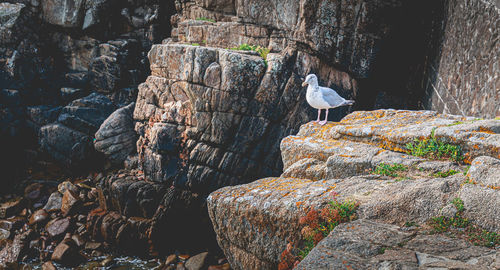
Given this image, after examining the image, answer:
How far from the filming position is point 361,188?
190 inches

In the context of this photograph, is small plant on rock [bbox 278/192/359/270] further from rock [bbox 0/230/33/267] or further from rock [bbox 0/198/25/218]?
rock [bbox 0/198/25/218]

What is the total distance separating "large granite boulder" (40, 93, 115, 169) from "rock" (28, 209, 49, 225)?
15.5 ft

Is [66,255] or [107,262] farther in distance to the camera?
[66,255]

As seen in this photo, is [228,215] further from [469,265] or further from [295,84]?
[295,84]

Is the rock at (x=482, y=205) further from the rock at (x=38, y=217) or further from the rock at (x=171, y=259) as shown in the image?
the rock at (x=38, y=217)

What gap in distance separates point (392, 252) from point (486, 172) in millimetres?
2038

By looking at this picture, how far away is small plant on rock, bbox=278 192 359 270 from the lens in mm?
4297

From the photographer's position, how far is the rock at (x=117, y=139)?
62.7 feet

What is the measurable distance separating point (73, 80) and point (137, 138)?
1056 cm

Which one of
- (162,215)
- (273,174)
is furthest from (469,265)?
(162,215)

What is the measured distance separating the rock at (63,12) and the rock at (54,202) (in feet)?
46.8

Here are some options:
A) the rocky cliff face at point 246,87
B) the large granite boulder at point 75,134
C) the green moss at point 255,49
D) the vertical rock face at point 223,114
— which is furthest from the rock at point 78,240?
the green moss at point 255,49

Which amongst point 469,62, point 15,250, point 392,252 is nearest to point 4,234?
point 15,250

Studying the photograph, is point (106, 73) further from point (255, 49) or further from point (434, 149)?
point (434, 149)
